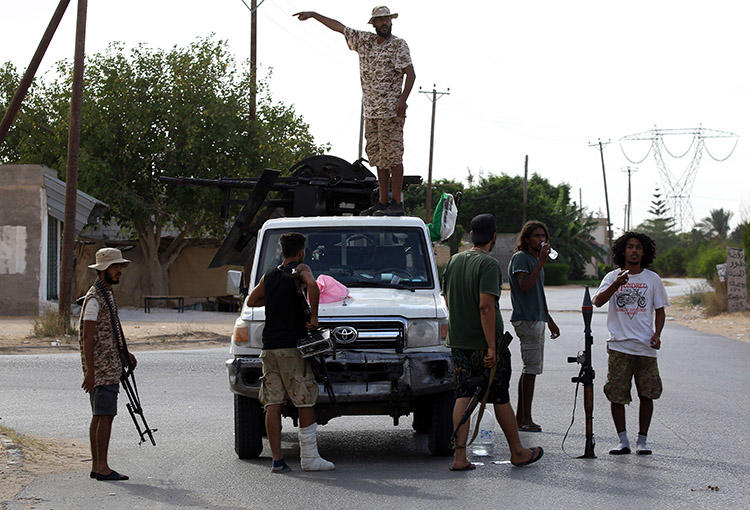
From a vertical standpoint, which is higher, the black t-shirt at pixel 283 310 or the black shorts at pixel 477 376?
the black t-shirt at pixel 283 310

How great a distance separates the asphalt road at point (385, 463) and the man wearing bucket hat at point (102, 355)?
34 cm

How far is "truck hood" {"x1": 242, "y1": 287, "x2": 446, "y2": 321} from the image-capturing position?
26.4 feet

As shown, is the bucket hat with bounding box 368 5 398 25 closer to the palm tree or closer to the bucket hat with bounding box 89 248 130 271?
the bucket hat with bounding box 89 248 130 271

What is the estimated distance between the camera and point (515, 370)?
15.6m

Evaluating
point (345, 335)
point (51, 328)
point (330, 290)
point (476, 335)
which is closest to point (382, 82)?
point (330, 290)

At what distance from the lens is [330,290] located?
8.27 m

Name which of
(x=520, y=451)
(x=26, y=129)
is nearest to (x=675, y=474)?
(x=520, y=451)

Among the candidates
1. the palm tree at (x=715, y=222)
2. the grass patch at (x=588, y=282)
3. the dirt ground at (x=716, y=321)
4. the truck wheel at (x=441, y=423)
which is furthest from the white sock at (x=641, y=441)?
the palm tree at (x=715, y=222)

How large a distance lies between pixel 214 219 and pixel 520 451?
85.6ft

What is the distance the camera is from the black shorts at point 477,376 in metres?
7.65

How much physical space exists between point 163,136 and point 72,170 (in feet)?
33.8

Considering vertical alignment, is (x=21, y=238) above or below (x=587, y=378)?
above

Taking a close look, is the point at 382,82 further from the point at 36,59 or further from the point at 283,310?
the point at 36,59

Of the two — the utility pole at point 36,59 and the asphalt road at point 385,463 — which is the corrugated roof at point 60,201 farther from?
the utility pole at point 36,59
